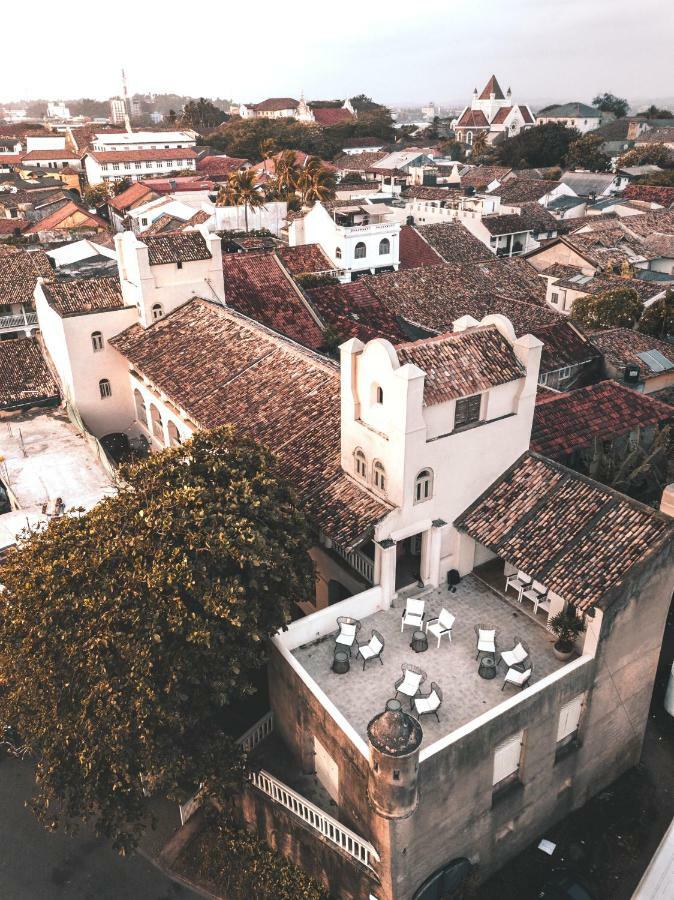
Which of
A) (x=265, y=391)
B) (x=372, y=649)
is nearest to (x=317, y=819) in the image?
(x=372, y=649)

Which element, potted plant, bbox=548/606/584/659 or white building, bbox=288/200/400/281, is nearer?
potted plant, bbox=548/606/584/659

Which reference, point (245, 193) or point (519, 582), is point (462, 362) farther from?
point (245, 193)

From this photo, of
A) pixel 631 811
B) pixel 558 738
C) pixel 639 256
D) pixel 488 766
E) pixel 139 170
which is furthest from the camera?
pixel 139 170

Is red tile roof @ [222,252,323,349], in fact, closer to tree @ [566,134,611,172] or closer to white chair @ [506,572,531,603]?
white chair @ [506,572,531,603]

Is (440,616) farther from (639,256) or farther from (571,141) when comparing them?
(571,141)

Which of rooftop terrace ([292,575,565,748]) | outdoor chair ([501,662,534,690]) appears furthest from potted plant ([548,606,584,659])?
outdoor chair ([501,662,534,690])

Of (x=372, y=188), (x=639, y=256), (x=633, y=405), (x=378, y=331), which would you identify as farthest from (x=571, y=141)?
(x=633, y=405)
